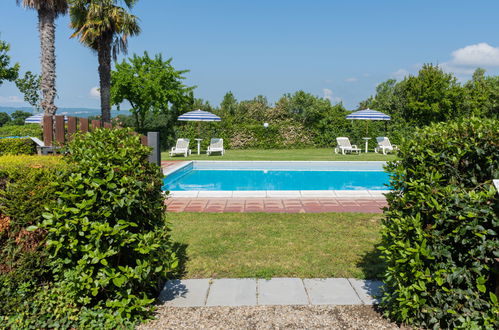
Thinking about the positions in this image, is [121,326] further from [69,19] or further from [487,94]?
[487,94]

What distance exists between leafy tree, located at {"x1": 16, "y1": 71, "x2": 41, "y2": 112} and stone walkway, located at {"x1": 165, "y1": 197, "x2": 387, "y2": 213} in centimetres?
2860

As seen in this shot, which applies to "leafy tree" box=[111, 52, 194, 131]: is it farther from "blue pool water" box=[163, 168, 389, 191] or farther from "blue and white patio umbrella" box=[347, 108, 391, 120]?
"blue and white patio umbrella" box=[347, 108, 391, 120]

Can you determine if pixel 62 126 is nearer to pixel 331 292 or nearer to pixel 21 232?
pixel 21 232

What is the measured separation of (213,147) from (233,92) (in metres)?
28.6

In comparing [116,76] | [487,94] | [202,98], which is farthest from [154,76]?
[487,94]

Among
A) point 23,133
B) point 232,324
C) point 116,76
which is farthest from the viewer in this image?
point 116,76

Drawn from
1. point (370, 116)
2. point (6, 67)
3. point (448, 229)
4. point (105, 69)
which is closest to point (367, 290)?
point (448, 229)

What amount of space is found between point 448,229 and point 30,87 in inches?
1385

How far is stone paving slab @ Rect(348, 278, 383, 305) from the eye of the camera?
3547mm

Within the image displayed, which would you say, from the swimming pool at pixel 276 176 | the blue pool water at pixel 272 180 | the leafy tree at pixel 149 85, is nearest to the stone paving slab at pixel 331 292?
the swimming pool at pixel 276 176

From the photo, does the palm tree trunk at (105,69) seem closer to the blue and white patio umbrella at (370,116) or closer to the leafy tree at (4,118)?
the blue and white patio umbrella at (370,116)

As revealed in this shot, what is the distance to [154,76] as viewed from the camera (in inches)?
987

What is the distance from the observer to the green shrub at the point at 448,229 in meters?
2.67

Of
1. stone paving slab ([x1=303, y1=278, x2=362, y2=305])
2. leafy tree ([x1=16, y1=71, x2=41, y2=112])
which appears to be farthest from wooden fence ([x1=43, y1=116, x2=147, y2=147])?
leafy tree ([x1=16, y1=71, x2=41, y2=112])
